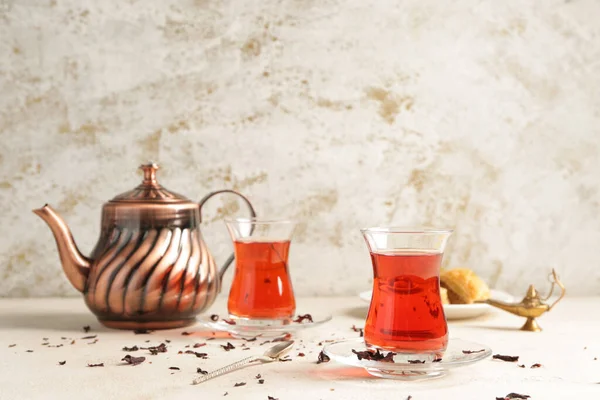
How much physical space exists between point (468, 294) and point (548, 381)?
56 centimetres

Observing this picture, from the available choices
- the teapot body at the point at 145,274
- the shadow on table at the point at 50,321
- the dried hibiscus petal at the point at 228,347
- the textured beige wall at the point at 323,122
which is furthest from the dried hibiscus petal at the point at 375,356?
the textured beige wall at the point at 323,122

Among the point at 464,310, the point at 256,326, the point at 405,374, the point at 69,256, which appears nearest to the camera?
the point at 405,374

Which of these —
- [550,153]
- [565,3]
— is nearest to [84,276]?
[550,153]

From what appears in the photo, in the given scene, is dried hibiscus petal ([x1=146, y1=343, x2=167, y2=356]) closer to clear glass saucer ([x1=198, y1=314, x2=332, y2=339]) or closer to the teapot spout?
clear glass saucer ([x1=198, y1=314, x2=332, y2=339])

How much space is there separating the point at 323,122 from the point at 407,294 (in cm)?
87

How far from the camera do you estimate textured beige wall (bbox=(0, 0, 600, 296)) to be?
172 centimetres

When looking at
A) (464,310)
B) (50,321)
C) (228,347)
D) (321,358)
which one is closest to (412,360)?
(321,358)

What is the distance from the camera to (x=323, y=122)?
1.79 m

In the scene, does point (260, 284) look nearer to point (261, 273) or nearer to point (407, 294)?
point (261, 273)

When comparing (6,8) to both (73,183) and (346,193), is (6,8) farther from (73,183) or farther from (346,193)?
(346,193)

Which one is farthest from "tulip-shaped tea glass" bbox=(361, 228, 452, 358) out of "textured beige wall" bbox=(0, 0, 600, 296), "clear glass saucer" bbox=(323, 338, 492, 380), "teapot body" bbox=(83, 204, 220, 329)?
"textured beige wall" bbox=(0, 0, 600, 296)

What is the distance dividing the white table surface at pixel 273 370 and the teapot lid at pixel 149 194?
0.23 m

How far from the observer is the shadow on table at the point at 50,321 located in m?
1.34

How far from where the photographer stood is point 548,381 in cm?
96
